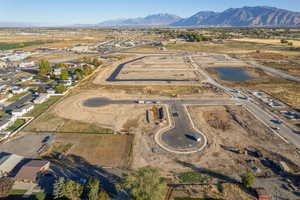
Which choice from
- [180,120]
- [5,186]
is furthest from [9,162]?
[180,120]

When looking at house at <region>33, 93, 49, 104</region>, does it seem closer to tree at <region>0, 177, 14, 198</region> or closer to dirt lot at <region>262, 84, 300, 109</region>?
tree at <region>0, 177, 14, 198</region>

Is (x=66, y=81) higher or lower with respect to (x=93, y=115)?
higher

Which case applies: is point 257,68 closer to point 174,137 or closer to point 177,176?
point 174,137

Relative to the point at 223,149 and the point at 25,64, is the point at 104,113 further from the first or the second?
the point at 25,64

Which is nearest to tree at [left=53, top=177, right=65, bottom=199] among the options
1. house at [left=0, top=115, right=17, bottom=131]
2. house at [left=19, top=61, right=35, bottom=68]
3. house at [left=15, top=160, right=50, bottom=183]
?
house at [left=15, top=160, right=50, bottom=183]

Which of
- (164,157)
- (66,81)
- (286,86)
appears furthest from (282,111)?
(66,81)

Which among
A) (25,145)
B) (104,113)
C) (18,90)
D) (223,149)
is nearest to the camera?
(223,149)
